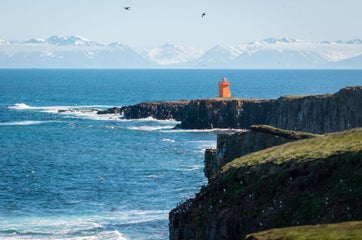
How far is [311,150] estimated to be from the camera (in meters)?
40.9

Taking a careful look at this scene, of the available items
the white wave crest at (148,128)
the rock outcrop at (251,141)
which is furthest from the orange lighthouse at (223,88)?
the rock outcrop at (251,141)

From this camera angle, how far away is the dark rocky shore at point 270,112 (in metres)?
105

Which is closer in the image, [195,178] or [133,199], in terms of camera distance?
[133,199]

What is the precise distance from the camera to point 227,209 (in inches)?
1494

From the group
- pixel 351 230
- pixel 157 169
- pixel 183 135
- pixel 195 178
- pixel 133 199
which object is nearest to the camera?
pixel 351 230

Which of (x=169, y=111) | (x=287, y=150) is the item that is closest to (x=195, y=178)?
(x=287, y=150)

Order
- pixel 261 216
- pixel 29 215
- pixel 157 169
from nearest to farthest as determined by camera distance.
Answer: pixel 261 216 < pixel 29 215 < pixel 157 169

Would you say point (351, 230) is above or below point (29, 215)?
above

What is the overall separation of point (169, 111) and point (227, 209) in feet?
371

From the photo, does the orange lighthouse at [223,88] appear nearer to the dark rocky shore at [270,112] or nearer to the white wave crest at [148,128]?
the dark rocky shore at [270,112]

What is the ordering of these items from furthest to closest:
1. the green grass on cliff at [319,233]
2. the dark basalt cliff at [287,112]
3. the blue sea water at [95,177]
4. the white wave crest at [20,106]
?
the white wave crest at [20,106] < the dark basalt cliff at [287,112] < the blue sea water at [95,177] < the green grass on cliff at [319,233]

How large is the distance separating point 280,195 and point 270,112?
92.1 m

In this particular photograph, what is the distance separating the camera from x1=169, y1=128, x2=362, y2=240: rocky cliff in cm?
3491

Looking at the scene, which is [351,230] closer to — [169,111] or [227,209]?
[227,209]
